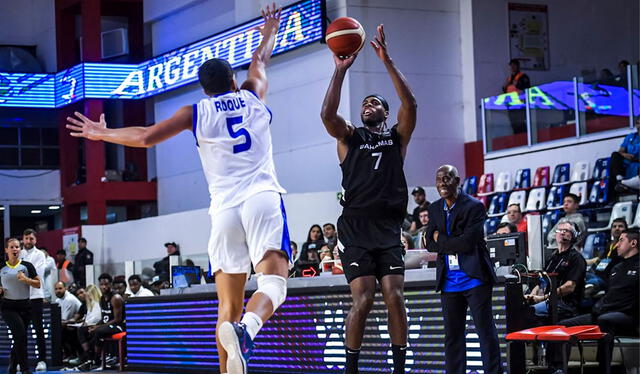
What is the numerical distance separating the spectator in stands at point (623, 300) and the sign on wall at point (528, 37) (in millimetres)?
11296

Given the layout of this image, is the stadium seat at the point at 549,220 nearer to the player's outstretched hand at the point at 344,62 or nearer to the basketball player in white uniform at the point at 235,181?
the player's outstretched hand at the point at 344,62

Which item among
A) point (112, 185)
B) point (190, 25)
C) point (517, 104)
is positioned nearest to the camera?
point (517, 104)

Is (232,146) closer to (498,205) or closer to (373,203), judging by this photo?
(373,203)

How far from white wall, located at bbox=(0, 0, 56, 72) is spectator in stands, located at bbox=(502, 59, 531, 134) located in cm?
1527

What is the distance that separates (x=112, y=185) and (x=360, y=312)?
68.3ft

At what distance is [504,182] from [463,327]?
1016cm

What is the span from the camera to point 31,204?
29.5 meters

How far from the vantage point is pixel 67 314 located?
677 inches

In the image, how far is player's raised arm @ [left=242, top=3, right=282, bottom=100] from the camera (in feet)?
20.5

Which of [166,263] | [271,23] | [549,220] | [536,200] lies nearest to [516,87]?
[536,200]

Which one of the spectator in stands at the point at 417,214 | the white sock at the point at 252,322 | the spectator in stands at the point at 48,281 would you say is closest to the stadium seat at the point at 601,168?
the spectator in stands at the point at 417,214

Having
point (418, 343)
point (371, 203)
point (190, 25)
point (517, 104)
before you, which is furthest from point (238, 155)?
point (190, 25)

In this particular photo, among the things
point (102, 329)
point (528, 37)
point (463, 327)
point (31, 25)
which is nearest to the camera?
point (463, 327)

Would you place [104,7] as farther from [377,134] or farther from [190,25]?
[377,134]
